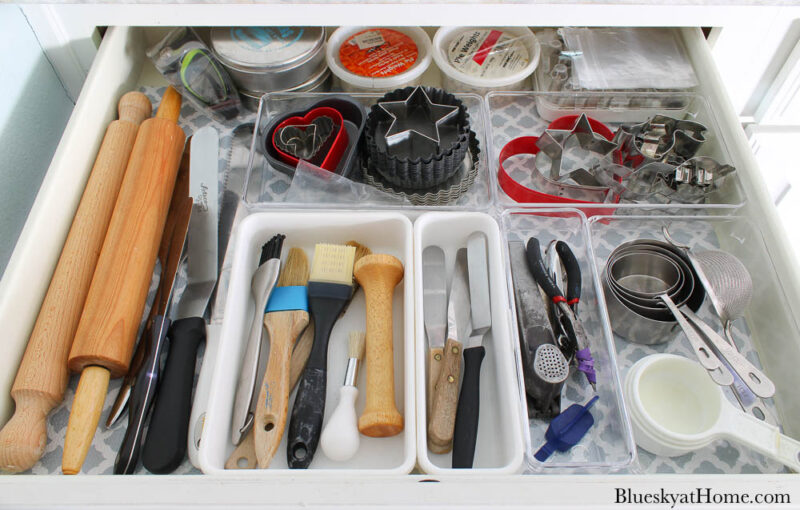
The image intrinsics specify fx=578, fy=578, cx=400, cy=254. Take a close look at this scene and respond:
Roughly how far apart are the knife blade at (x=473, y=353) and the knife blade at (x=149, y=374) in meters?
0.30

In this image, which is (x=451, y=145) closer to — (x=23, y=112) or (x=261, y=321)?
(x=261, y=321)

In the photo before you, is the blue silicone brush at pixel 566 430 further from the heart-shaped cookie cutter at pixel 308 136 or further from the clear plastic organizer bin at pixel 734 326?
the heart-shaped cookie cutter at pixel 308 136

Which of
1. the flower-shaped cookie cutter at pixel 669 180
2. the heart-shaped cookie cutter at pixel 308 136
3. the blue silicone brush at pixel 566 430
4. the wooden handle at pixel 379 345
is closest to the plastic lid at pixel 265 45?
the heart-shaped cookie cutter at pixel 308 136

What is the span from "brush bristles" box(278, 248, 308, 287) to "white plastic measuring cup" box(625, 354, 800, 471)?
372 millimetres

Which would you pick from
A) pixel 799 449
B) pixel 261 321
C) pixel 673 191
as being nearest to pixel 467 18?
pixel 673 191

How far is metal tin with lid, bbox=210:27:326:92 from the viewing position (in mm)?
795

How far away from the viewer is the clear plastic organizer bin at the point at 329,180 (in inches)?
27.8

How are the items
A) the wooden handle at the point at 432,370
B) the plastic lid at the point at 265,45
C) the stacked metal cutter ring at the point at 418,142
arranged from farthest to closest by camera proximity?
the plastic lid at the point at 265,45 → the stacked metal cutter ring at the point at 418,142 → the wooden handle at the point at 432,370

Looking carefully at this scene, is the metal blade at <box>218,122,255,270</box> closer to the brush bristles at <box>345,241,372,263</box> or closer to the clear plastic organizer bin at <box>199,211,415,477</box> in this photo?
the clear plastic organizer bin at <box>199,211,415,477</box>

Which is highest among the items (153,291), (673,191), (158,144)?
(673,191)

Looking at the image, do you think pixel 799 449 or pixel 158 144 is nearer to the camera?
pixel 799 449

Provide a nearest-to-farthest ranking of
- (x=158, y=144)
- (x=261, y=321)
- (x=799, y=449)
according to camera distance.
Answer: (x=799, y=449) → (x=261, y=321) → (x=158, y=144)

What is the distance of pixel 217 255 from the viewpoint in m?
0.68

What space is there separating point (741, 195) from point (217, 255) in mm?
→ 635
